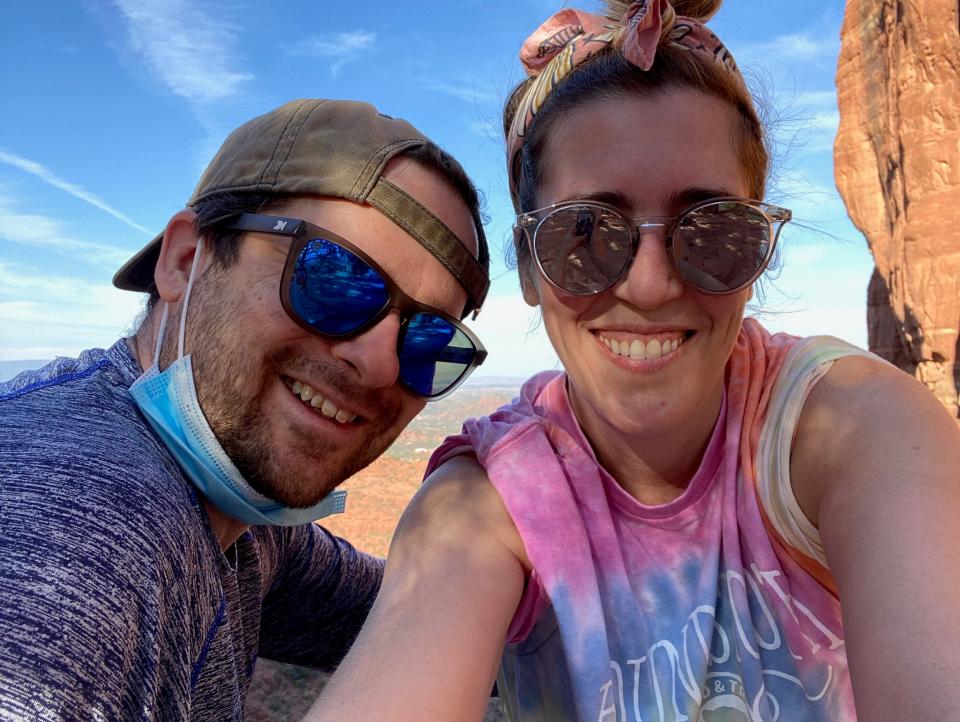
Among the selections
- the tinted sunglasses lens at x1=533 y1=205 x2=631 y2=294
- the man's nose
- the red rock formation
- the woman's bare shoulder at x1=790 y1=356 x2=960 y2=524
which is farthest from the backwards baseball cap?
the red rock formation

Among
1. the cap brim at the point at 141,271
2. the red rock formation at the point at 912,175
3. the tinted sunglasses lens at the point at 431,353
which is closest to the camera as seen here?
the tinted sunglasses lens at the point at 431,353

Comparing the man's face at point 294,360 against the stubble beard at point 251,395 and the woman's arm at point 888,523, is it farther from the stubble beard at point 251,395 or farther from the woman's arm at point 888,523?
the woman's arm at point 888,523

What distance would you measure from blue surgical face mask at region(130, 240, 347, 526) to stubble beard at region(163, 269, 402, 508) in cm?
3

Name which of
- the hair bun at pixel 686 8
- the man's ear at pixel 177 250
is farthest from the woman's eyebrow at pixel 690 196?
the man's ear at pixel 177 250

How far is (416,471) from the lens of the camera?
19.6 m

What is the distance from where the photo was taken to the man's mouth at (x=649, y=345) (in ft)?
4.66

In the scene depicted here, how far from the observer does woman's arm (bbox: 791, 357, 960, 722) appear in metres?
0.91

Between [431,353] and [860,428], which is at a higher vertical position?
[431,353]

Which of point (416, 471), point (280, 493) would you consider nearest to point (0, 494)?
point (280, 493)

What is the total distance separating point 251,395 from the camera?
1.79 metres

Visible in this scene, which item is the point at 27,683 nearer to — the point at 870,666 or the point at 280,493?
the point at 280,493

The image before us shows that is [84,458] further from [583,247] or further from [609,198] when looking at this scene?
[609,198]

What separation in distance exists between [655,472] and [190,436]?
128 cm

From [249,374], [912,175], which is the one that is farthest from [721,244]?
[912,175]
